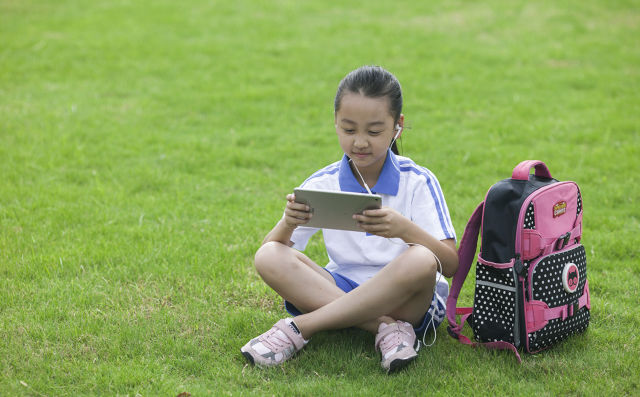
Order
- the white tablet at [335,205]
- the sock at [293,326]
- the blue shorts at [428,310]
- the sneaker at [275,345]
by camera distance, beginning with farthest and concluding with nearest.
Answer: the blue shorts at [428,310] → the sock at [293,326] → the sneaker at [275,345] → the white tablet at [335,205]

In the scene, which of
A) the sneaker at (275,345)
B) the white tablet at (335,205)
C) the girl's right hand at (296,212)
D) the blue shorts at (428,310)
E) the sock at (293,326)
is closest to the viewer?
the white tablet at (335,205)

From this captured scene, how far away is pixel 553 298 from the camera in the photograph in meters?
3.29

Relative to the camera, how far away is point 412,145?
650 cm

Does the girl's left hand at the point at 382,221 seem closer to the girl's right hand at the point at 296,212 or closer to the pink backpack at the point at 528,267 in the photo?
the girl's right hand at the point at 296,212

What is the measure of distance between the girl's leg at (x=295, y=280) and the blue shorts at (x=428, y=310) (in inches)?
4.0

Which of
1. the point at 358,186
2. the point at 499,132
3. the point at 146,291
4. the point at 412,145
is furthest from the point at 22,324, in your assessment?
the point at 499,132

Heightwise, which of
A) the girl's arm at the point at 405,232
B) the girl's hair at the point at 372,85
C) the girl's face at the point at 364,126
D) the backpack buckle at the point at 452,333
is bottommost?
the backpack buckle at the point at 452,333

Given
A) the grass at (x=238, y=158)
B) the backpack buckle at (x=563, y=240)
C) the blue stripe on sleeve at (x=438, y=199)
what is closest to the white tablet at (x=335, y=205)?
the blue stripe on sleeve at (x=438, y=199)

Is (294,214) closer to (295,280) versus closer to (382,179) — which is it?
(295,280)

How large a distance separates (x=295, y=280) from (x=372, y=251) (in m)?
0.46

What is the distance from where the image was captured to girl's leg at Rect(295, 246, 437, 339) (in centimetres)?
317

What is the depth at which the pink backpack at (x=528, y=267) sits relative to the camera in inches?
127

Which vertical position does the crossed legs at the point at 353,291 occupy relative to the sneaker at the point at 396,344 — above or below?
above

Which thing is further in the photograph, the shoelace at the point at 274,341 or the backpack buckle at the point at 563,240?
the backpack buckle at the point at 563,240
